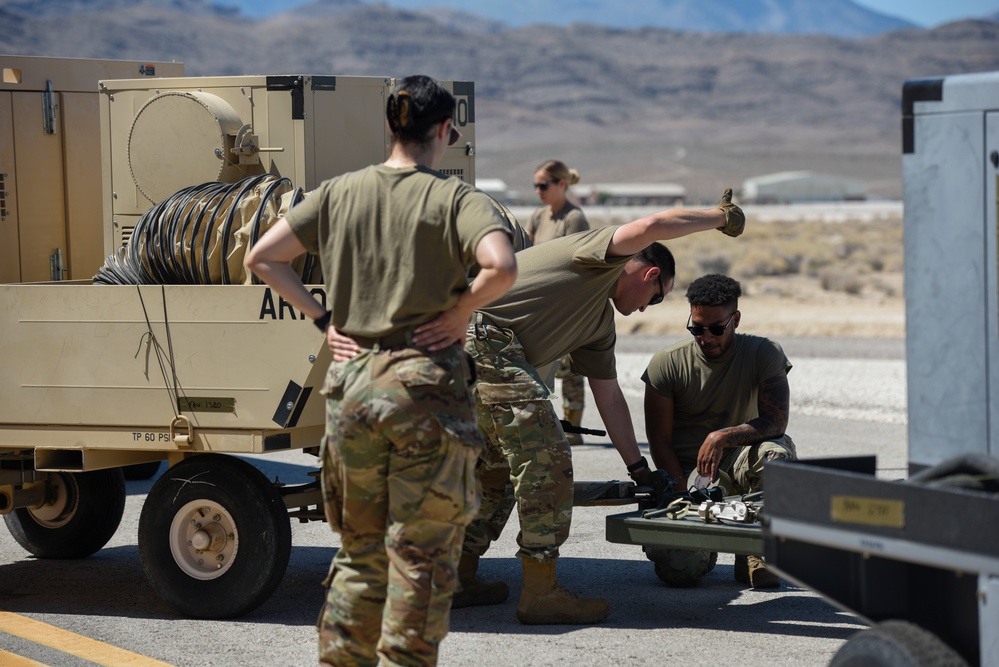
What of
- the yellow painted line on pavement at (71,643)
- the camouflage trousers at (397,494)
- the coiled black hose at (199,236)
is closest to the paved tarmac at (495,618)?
the yellow painted line on pavement at (71,643)

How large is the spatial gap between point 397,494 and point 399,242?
760 millimetres

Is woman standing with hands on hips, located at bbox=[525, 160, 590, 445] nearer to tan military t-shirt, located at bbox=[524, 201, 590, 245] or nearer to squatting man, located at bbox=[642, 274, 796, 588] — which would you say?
tan military t-shirt, located at bbox=[524, 201, 590, 245]

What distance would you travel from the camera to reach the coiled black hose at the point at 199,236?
5.78m

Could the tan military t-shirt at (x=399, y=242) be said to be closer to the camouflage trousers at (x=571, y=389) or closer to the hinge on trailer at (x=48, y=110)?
the hinge on trailer at (x=48, y=110)

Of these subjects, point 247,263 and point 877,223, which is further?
point 877,223

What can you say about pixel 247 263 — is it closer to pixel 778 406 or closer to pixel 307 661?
pixel 307 661

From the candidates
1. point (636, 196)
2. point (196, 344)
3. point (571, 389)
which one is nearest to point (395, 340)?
point (196, 344)

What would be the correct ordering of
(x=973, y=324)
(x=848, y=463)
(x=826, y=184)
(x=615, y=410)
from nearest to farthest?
1. (x=973, y=324)
2. (x=848, y=463)
3. (x=615, y=410)
4. (x=826, y=184)

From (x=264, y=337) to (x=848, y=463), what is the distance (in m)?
2.55

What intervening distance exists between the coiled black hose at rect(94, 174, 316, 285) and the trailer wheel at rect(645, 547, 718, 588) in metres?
2.07

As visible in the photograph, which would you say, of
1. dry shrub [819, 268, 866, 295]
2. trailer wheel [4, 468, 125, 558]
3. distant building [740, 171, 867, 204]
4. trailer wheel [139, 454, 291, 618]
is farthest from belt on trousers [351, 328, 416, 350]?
distant building [740, 171, 867, 204]

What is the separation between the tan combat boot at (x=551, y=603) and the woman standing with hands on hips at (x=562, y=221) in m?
4.42

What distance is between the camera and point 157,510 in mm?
5723

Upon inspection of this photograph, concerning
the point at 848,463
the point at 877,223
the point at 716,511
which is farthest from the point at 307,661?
the point at 877,223
